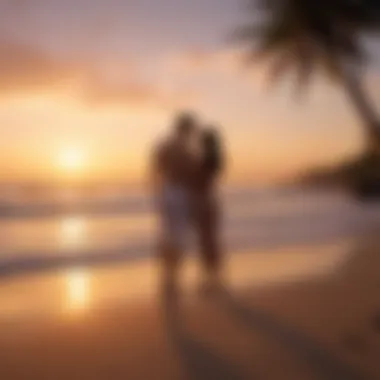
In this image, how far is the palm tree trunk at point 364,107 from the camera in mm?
943

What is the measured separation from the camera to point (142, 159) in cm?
88

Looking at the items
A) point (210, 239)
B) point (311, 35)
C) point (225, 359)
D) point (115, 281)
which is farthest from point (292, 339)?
point (311, 35)

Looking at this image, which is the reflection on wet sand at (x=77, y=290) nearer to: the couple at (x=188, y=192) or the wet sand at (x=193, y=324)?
the wet sand at (x=193, y=324)

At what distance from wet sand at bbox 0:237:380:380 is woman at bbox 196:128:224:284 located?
3 centimetres

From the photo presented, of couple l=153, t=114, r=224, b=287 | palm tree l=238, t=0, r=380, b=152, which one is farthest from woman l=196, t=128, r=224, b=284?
palm tree l=238, t=0, r=380, b=152

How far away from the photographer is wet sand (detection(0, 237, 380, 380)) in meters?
0.92

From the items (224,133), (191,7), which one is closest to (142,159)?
(224,133)

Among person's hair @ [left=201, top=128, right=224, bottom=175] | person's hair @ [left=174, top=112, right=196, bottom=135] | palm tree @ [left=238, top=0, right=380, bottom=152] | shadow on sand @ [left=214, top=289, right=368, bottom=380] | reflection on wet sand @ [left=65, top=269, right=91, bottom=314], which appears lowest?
shadow on sand @ [left=214, top=289, right=368, bottom=380]

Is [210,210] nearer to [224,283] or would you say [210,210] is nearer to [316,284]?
[224,283]

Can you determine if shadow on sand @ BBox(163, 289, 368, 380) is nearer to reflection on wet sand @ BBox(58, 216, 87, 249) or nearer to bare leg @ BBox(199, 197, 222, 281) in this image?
bare leg @ BBox(199, 197, 222, 281)

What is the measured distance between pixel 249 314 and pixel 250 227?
0.15 meters

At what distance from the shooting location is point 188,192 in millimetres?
898

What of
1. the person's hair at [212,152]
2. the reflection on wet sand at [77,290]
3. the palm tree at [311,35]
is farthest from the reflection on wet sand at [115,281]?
the palm tree at [311,35]

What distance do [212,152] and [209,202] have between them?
8 centimetres
